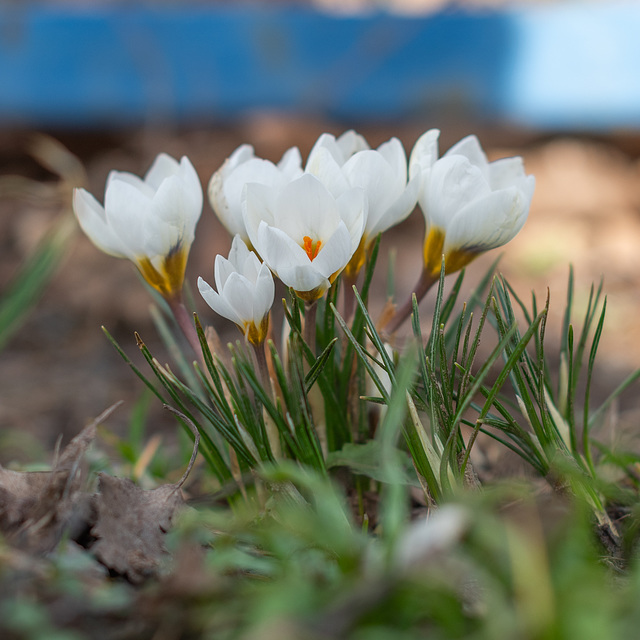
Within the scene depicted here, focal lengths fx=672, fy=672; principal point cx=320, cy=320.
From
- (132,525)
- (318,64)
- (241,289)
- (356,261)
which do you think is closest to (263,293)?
(241,289)

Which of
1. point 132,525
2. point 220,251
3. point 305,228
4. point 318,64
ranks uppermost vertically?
point 318,64

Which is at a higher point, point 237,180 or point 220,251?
point 237,180

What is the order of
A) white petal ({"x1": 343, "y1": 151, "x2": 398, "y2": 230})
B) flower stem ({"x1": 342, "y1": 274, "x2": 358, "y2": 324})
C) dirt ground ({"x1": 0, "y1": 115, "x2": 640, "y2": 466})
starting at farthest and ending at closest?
dirt ground ({"x1": 0, "y1": 115, "x2": 640, "y2": 466}) → flower stem ({"x1": 342, "y1": 274, "x2": 358, "y2": 324}) → white petal ({"x1": 343, "y1": 151, "x2": 398, "y2": 230})

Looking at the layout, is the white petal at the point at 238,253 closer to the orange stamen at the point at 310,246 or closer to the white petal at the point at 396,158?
the orange stamen at the point at 310,246

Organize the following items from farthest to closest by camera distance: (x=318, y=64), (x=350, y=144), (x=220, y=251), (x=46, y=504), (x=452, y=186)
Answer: (x=318, y=64), (x=220, y=251), (x=350, y=144), (x=452, y=186), (x=46, y=504)

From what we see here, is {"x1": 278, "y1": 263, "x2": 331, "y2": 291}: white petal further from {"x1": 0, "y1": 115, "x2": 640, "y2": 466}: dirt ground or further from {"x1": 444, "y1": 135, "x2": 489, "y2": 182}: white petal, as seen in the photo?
{"x1": 0, "y1": 115, "x2": 640, "y2": 466}: dirt ground

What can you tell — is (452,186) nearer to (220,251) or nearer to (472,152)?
(472,152)

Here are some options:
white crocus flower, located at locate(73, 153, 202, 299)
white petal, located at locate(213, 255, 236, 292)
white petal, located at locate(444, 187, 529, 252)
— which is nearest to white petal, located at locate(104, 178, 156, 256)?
white crocus flower, located at locate(73, 153, 202, 299)
